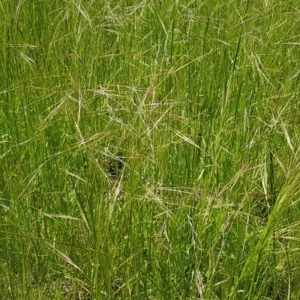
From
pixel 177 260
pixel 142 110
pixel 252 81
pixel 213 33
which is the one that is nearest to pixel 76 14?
pixel 213 33

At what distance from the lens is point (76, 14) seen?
1.93m

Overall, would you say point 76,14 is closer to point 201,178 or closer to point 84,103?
point 84,103

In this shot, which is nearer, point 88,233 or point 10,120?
point 88,233

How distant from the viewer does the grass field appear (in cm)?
125

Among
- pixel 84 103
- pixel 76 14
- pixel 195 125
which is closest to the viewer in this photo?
pixel 84 103

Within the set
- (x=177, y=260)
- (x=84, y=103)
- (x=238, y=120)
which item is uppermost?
(x=84, y=103)

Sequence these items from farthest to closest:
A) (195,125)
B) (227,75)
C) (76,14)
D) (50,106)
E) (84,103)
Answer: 1. (76,14)
2. (227,75)
3. (50,106)
4. (195,125)
5. (84,103)

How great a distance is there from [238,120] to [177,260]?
0.45m

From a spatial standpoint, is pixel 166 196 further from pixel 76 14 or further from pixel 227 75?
pixel 76 14

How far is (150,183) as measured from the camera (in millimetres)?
1382

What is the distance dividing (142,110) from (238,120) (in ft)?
1.20

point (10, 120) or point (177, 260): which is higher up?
point (10, 120)

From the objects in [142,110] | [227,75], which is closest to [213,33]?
[227,75]

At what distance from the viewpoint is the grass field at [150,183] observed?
49.1 inches
